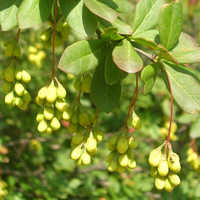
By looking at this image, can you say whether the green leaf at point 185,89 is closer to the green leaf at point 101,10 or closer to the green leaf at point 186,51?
the green leaf at point 186,51

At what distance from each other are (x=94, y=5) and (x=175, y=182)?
26.6 inches

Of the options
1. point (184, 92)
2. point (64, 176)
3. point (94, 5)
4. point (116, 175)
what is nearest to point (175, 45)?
point (184, 92)

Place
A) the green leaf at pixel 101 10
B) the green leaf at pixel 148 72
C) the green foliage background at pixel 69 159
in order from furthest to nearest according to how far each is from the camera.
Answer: the green foliage background at pixel 69 159 < the green leaf at pixel 148 72 < the green leaf at pixel 101 10

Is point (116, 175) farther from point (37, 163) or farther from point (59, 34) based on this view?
point (59, 34)

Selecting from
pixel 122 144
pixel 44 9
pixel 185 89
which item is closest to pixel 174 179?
pixel 122 144

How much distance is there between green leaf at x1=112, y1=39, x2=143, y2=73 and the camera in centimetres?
102

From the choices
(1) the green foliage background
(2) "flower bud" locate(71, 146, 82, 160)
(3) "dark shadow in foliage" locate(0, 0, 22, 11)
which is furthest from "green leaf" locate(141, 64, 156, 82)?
(1) the green foliage background

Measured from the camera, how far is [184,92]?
3.70 feet

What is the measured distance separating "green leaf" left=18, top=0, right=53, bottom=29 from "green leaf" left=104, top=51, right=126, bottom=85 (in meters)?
0.26

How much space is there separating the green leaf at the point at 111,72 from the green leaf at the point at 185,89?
0.55 feet

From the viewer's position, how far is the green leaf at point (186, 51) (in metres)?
1.15

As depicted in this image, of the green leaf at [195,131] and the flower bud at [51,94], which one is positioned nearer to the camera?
the flower bud at [51,94]

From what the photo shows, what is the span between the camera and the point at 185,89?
113 centimetres

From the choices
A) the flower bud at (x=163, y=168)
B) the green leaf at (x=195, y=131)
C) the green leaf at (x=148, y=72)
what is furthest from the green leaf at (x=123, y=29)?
the green leaf at (x=195, y=131)
